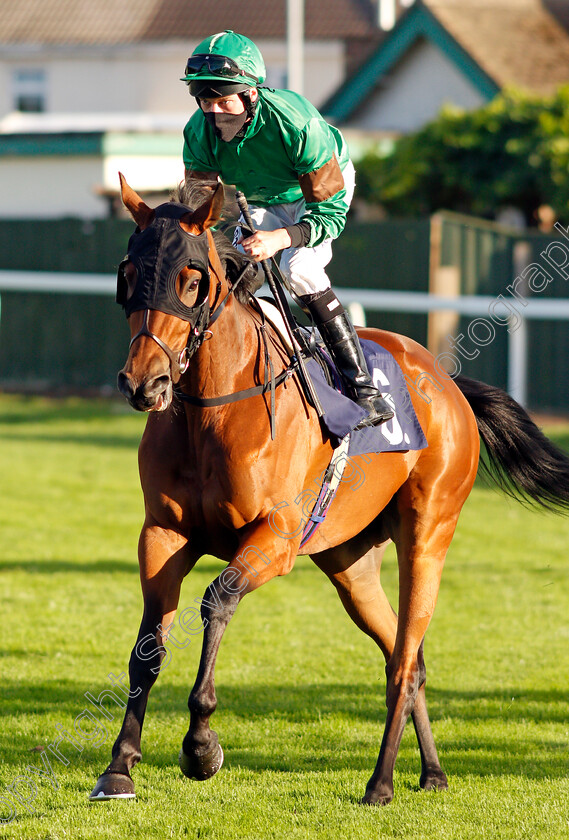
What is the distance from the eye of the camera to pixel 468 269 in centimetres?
1398

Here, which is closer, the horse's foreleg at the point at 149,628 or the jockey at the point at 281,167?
the horse's foreleg at the point at 149,628

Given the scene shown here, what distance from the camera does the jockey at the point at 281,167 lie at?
361cm

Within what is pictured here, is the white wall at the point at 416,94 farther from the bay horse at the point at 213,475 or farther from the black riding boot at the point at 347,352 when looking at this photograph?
the bay horse at the point at 213,475

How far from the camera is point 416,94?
20.0 meters

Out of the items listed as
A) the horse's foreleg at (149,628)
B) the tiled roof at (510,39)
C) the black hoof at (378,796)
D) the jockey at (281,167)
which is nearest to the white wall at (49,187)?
the tiled roof at (510,39)

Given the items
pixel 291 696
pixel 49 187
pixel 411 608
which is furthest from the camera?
pixel 49 187

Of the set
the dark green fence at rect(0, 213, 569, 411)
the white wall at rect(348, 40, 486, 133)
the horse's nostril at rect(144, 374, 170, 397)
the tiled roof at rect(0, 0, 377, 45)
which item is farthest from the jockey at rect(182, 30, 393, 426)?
the tiled roof at rect(0, 0, 377, 45)

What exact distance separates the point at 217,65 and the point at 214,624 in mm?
1742

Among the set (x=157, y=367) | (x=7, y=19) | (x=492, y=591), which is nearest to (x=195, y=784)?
(x=157, y=367)

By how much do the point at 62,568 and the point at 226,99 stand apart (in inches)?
174

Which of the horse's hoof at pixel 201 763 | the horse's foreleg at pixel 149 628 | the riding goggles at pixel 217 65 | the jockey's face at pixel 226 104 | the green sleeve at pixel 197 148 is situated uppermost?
the riding goggles at pixel 217 65
